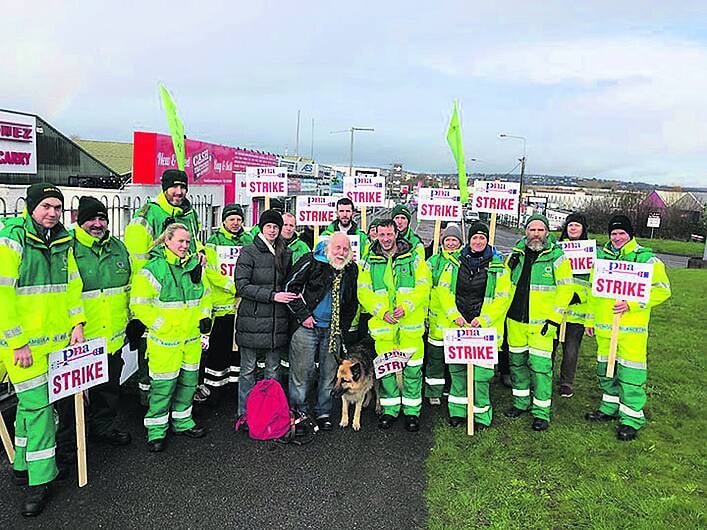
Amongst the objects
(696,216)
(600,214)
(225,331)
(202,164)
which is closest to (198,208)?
(202,164)

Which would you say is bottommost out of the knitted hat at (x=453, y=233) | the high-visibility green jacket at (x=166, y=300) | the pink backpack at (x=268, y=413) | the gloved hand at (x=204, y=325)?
the pink backpack at (x=268, y=413)

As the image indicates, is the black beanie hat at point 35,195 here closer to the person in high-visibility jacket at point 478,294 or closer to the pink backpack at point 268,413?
the pink backpack at point 268,413

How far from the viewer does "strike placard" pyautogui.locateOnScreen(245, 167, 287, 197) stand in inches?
337

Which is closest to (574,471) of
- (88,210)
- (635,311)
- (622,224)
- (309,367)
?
(635,311)

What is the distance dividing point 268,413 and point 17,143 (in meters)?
13.7

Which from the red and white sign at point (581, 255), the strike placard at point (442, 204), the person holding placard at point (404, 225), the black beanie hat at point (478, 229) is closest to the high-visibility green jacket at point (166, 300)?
the person holding placard at point (404, 225)

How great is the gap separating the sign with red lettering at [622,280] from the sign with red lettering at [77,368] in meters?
4.72

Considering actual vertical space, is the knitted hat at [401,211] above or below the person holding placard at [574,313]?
above

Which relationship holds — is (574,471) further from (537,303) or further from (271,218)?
(271,218)

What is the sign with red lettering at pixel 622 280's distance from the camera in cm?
543

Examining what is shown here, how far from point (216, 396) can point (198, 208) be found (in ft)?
25.1

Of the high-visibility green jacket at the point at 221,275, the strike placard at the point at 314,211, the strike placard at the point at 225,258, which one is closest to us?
the high-visibility green jacket at the point at 221,275

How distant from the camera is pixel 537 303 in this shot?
573 centimetres

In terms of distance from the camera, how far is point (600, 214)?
5591 centimetres
